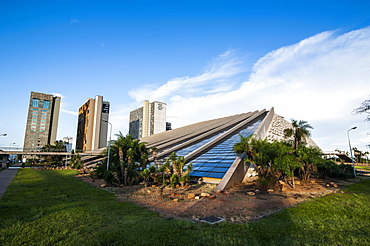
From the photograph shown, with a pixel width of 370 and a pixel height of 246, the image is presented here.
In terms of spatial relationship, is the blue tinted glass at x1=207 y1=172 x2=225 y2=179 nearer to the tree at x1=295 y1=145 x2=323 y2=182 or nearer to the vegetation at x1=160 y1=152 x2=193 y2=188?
the vegetation at x1=160 y1=152 x2=193 y2=188

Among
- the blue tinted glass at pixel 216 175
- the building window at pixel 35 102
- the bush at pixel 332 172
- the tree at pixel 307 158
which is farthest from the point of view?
the building window at pixel 35 102

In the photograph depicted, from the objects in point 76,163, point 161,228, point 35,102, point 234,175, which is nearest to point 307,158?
point 234,175

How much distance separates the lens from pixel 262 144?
48.0ft

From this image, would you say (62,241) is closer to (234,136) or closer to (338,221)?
(338,221)

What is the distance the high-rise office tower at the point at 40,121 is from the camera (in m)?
133

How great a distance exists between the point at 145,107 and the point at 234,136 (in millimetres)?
100115

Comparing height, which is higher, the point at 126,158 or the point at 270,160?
the point at 126,158

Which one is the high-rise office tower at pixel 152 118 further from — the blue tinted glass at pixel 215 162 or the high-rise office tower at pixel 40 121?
the blue tinted glass at pixel 215 162

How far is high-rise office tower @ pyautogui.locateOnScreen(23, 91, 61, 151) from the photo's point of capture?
133 meters

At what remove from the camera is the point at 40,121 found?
136 meters

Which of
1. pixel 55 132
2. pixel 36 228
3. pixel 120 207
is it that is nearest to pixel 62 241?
pixel 36 228

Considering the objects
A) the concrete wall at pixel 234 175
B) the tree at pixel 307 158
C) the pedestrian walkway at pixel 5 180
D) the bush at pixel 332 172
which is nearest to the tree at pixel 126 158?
the pedestrian walkway at pixel 5 180

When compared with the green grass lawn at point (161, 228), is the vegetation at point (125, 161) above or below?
above

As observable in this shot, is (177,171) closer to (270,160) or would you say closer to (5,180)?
(270,160)
